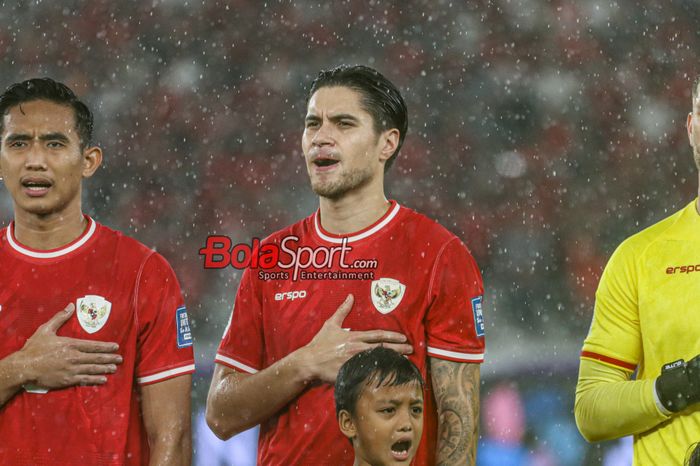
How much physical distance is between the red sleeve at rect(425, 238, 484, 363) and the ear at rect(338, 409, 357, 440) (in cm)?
33

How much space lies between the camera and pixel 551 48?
320 inches

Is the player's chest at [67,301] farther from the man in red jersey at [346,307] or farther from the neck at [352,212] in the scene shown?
the neck at [352,212]

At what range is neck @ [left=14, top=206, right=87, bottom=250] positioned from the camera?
3.34 meters

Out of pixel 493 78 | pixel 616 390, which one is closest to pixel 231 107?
pixel 493 78

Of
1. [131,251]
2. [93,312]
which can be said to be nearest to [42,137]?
[131,251]

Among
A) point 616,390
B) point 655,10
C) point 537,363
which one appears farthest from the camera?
point 655,10

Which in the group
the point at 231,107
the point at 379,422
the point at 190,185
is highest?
the point at 231,107

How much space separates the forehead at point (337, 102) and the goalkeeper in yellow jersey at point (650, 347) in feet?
3.09

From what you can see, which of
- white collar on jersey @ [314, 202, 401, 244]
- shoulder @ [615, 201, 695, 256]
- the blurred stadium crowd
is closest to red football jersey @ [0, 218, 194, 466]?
white collar on jersey @ [314, 202, 401, 244]

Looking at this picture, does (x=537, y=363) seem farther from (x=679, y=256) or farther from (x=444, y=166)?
(x=679, y=256)

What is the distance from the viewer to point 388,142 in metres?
3.43

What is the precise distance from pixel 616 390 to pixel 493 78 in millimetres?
5429

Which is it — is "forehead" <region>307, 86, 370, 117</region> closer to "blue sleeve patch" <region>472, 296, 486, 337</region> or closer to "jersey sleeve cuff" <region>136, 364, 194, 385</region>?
"blue sleeve patch" <region>472, 296, 486, 337</region>

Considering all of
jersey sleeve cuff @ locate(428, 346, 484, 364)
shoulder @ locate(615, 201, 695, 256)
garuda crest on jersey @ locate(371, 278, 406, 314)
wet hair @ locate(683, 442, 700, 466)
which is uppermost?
shoulder @ locate(615, 201, 695, 256)
